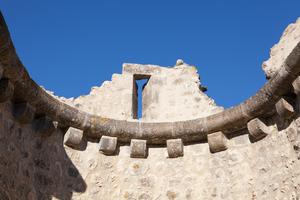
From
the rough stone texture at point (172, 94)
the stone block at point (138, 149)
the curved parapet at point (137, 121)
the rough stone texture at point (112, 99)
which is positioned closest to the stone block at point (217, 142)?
the curved parapet at point (137, 121)

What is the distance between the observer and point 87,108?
7777mm

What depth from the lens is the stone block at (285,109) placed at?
6176 millimetres

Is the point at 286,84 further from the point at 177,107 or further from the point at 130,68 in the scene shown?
the point at 130,68

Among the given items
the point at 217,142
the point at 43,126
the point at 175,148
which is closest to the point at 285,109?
the point at 217,142

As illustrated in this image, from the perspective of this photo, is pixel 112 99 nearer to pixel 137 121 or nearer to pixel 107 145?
pixel 137 121

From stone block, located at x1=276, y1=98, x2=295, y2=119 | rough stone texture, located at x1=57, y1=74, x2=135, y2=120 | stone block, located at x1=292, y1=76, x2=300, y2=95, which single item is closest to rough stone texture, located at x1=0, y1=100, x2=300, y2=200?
stone block, located at x1=276, y1=98, x2=295, y2=119

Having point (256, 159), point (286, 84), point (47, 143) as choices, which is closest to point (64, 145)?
point (47, 143)

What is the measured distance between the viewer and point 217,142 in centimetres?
716

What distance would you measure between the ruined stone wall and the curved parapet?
210 mm

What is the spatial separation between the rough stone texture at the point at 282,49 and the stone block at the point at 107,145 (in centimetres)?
251

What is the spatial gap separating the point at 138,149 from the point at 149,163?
275 mm

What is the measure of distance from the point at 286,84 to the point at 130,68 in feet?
10.3

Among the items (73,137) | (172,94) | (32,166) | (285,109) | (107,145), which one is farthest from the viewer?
(172,94)

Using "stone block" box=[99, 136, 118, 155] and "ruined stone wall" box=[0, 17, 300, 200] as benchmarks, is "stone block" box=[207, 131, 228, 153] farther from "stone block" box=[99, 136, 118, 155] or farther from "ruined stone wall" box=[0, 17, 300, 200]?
"stone block" box=[99, 136, 118, 155]
